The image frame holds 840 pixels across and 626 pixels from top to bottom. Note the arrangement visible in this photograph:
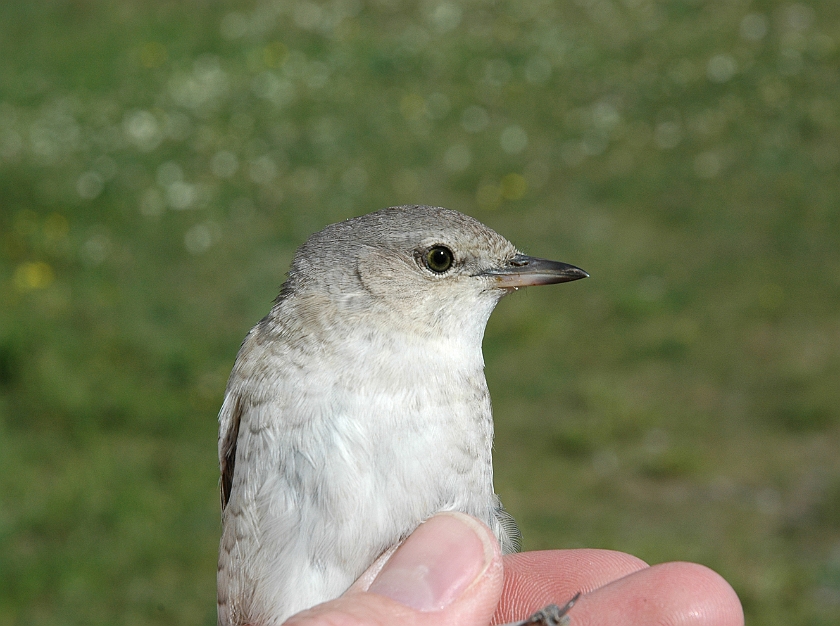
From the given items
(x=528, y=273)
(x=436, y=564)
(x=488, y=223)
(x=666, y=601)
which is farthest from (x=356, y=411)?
(x=488, y=223)

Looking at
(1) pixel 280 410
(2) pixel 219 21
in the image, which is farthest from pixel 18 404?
(2) pixel 219 21

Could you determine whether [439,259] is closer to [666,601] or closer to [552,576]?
[552,576]

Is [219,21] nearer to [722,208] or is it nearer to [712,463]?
[722,208]

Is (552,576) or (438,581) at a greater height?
(438,581)

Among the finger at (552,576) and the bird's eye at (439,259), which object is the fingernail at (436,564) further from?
the bird's eye at (439,259)

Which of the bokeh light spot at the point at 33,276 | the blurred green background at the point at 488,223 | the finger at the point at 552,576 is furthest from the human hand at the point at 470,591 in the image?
the bokeh light spot at the point at 33,276

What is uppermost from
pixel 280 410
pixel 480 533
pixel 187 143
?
pixel 187 143

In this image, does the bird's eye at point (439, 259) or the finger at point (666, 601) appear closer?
the finger at point (666, 601)
